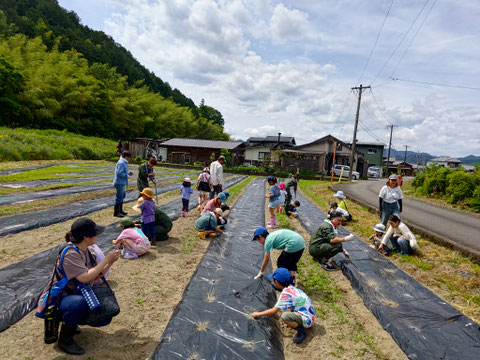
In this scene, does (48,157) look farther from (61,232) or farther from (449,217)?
(449,217)

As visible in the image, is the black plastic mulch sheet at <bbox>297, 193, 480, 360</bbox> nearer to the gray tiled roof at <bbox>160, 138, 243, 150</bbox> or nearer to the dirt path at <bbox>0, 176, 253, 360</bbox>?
the dirt path at <bbox>0, 176, 253, 360</bbox>

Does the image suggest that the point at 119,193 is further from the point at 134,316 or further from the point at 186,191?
the point at 134,316

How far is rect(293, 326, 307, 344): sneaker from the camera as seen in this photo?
3.37 m

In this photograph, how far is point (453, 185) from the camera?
1361 centimetres

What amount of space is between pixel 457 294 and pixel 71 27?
81362mm

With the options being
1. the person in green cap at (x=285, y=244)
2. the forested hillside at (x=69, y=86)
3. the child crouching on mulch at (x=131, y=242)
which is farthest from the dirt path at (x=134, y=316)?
the forested hillside at (x=69, y=86)

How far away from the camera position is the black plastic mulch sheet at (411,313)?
10.3ft

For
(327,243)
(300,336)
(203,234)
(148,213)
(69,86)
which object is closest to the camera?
(300,336)

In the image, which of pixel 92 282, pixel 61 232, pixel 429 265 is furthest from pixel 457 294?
pixel 61 232

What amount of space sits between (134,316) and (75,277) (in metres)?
1.20

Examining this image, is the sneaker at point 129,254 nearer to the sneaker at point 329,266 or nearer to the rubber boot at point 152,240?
the rubber boot at point 152,240

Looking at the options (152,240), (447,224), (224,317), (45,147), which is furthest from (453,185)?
(45,147)

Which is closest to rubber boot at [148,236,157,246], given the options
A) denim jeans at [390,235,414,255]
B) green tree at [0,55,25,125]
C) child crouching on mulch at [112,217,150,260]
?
child crouching on mulch at [112,217,150,260]

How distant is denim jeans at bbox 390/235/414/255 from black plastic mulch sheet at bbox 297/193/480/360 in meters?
1.03
